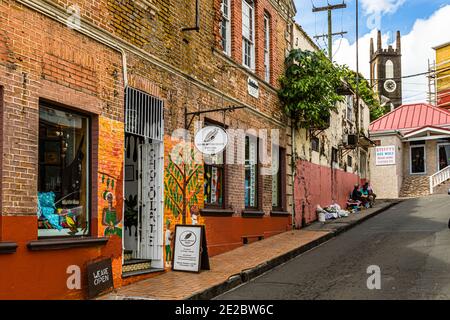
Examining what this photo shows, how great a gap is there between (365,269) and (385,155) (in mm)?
25479

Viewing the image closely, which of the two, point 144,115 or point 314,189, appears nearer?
point 144,115

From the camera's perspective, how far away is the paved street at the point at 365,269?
28.6 ft

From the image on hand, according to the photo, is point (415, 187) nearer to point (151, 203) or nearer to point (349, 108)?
point (349, 108)

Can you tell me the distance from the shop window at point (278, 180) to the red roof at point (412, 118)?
21.6 m

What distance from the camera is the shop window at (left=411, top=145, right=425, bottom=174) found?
36.9 meters

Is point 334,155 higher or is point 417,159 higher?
point 417,159

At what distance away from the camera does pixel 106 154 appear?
865cm

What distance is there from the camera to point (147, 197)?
10.3m

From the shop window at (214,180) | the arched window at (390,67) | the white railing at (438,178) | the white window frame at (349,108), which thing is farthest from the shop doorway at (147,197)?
the arched window at (390,67)

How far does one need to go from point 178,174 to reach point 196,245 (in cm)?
153

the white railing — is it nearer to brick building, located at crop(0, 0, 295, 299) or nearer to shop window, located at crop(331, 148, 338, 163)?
shop window, located at crop(331, 148, 338, 163)

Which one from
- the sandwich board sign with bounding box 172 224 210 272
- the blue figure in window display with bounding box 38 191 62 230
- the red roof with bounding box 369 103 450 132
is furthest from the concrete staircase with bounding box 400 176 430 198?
the blue figure in window display with bounding box 38 191 62 230

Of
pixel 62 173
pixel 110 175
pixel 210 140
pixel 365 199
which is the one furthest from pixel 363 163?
pixel 62 173
